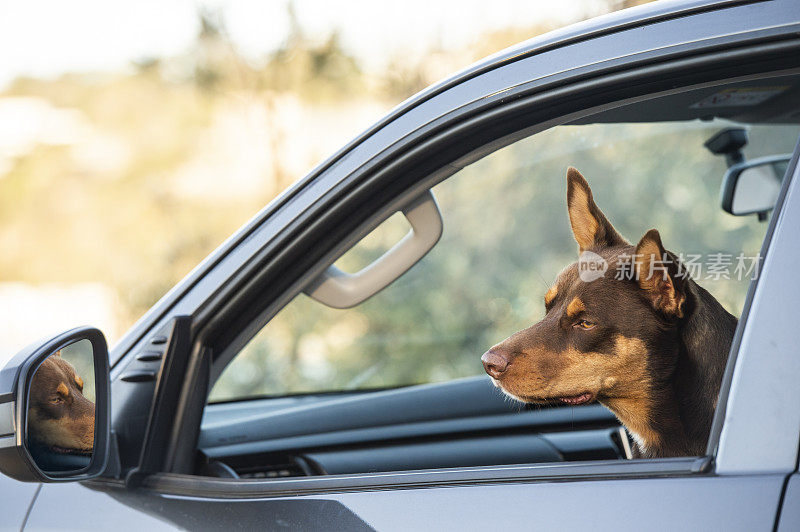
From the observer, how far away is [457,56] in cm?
872

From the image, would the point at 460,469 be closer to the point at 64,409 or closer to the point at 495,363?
the point at 495,363

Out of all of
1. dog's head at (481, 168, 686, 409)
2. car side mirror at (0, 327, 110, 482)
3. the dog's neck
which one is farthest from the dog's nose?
car side mirror at (0, 327, 110, 482)

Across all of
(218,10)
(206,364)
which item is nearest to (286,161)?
(218,10)

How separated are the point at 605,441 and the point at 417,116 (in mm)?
1463

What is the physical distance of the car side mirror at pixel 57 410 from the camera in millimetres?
1500

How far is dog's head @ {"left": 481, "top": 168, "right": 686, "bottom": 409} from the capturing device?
174cm

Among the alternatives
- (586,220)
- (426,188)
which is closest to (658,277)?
(586,220)

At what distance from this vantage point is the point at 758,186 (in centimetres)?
268

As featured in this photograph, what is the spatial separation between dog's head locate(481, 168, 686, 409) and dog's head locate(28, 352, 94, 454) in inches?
33.0

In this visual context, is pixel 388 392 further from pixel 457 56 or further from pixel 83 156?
pixel 83 156

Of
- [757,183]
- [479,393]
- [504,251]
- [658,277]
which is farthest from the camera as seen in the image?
[504,251]

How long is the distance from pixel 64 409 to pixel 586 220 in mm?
1223

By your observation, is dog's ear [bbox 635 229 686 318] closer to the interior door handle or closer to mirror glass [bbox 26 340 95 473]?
the interior door handle

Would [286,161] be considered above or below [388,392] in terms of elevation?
above
